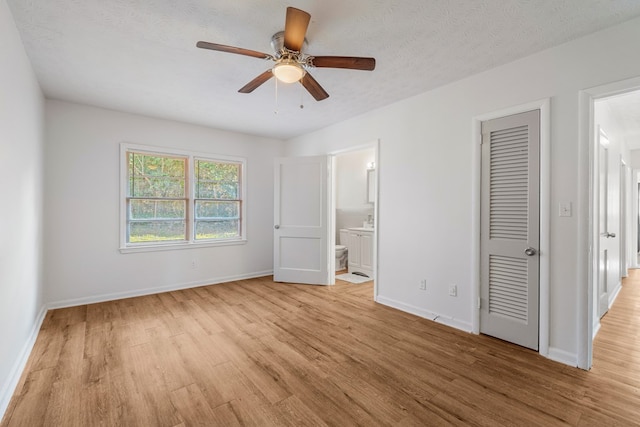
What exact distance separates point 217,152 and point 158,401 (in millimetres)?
3778

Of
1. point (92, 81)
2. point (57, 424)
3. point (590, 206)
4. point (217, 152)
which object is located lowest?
point (57, 424)

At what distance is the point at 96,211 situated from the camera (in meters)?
3.83

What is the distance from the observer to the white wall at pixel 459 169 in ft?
7.45

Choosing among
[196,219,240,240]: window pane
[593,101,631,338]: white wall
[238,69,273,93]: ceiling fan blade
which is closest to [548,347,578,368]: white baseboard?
[593,101,631,338]: white wall

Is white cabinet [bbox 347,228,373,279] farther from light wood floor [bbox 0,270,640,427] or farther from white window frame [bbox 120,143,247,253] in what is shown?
white window frame [bbox 120,143,247,253]

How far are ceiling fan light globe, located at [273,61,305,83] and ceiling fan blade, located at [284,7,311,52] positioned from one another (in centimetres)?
10

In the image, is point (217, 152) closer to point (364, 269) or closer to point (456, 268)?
point (364, 269)

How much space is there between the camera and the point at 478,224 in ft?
9.34

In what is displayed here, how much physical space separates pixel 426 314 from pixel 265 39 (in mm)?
3199

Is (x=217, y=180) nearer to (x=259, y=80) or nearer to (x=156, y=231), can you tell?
(x=156, y=231)

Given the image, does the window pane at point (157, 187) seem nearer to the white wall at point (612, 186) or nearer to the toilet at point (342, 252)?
the toilet at point (342, 252)

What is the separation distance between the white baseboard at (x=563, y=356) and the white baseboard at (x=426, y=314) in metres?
0.67

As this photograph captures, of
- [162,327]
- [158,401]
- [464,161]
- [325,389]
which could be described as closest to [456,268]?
[464,161]

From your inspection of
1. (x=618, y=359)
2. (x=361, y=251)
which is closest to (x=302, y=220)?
(x=361, y=251)
